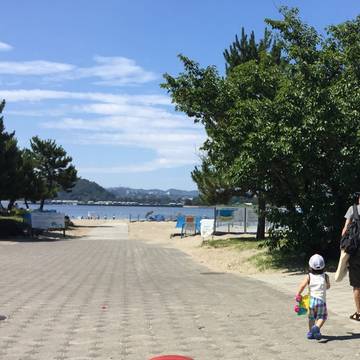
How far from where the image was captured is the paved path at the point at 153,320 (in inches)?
239

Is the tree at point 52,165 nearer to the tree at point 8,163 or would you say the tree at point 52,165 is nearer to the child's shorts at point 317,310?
→ the tree at point 8,163

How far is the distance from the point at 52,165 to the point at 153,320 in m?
53.6

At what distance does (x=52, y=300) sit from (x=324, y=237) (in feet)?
24.9

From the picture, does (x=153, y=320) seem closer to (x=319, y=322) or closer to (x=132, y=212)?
(x=319, y=322)

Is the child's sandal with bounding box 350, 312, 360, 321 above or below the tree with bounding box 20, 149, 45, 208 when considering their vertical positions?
below

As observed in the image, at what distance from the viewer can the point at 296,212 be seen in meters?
14.9

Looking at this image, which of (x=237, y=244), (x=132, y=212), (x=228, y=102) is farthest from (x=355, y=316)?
(x=132, y=212)

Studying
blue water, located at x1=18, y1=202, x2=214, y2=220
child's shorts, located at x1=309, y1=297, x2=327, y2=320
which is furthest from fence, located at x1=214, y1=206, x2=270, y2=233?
child's shorts, located at x1=309, y1=297, x2=327, y2=320

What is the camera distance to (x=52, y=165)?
196ft

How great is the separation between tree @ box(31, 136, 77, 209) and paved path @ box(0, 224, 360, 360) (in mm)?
45743

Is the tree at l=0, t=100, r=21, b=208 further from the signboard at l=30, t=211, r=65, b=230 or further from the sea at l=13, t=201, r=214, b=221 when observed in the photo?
the sea at l=13, t=201, r=214, b=221

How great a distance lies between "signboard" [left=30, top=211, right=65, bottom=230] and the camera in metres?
33.0

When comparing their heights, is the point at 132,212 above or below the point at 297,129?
below

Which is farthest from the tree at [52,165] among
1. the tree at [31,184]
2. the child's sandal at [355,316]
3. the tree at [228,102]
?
the child's sandal at [355,316]
